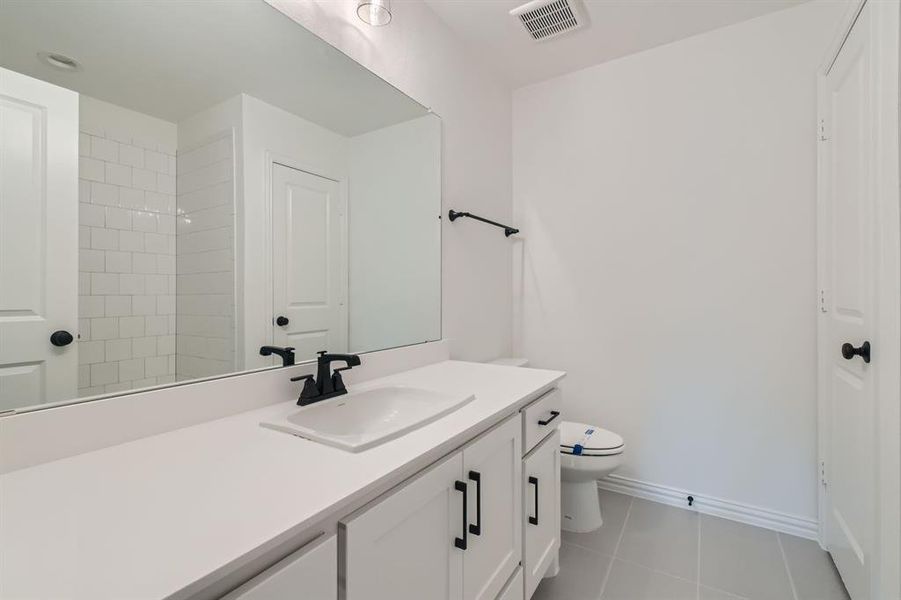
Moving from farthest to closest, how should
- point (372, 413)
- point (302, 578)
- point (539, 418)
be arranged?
point (539, 418) < point (372, 413) < point (302, 578)

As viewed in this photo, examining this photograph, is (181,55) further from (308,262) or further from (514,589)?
(514,589)

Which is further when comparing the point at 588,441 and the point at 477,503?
the point at 588,441

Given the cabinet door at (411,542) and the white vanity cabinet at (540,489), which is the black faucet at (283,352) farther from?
the white vanity cabinet at (540,489)

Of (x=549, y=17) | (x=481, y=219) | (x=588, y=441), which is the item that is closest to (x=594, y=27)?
(x=549, y=17)

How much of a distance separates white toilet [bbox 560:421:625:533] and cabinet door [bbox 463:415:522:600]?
715mm

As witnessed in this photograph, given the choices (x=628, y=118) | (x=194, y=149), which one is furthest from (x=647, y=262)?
(x=194, y=149)

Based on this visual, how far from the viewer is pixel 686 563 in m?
1.66

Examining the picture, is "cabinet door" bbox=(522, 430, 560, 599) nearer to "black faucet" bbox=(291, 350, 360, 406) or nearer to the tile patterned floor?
the tile patterned floor

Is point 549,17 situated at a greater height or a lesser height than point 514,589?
greater

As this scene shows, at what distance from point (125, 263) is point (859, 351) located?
2.08 meters

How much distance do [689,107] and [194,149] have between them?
7.45 feet

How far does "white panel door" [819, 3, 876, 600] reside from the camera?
1.26 metres

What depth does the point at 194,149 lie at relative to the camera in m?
0.98

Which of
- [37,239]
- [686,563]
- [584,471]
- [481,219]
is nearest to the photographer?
[37,239]
